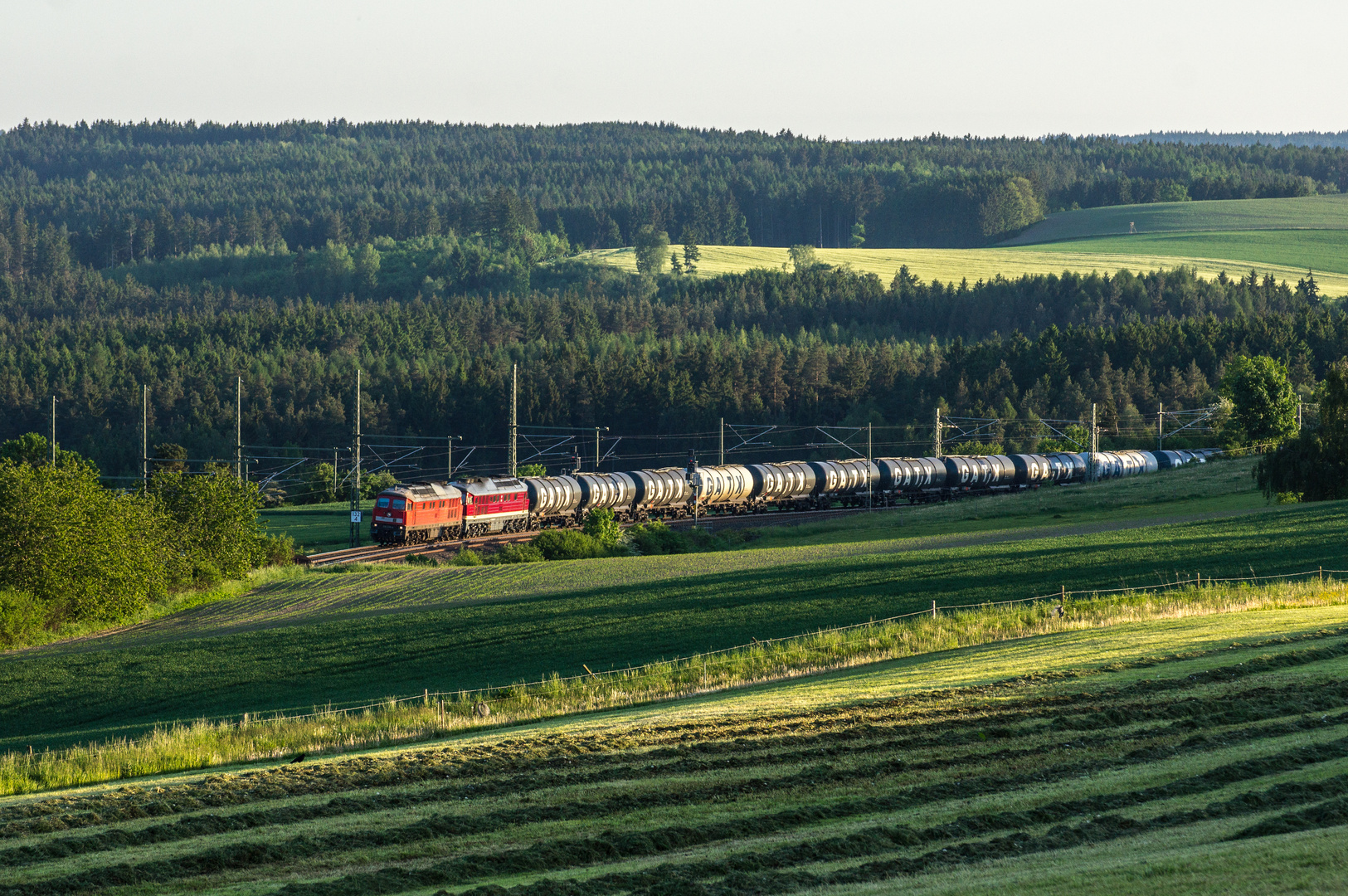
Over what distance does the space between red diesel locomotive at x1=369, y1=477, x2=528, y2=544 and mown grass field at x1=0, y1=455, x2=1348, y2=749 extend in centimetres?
1312

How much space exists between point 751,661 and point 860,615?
8720mm

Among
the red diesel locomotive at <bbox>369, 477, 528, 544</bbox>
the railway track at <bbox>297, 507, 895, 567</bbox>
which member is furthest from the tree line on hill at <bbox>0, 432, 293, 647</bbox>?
the red diesel locomotive at <bbox>369, 477, 528, 544</bbox>

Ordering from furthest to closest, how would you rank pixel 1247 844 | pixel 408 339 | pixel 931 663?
pixel 408 339 → pixel 931 663 → pixel 1247 844

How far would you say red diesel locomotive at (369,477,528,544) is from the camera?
76562 millimetres

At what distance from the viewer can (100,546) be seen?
176ft

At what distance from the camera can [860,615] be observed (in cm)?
4100

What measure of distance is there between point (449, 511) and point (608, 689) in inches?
1982

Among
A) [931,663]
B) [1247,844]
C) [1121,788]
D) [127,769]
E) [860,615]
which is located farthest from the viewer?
[860,615]

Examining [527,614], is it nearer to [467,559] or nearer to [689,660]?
[689,660]

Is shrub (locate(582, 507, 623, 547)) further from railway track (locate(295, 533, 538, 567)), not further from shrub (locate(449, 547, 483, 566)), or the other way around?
shrub (locate(449, 547, 483, 566))

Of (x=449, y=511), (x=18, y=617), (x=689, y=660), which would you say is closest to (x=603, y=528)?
(x=449, y=511)

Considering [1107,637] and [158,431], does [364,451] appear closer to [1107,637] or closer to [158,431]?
[158,431]

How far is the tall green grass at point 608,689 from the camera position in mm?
24250

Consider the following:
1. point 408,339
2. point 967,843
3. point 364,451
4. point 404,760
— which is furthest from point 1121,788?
point 408,339
